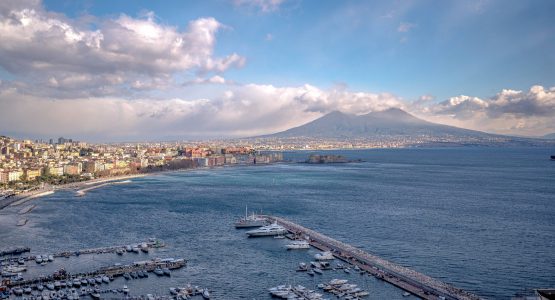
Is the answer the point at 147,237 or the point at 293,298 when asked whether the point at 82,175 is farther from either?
the point at 293,298

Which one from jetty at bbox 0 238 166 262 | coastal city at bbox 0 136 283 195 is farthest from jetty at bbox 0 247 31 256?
coastal city at bbox 0 136 283 195

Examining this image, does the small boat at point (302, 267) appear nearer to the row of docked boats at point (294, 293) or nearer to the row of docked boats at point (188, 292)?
the row of docked boats at point (294, 293)

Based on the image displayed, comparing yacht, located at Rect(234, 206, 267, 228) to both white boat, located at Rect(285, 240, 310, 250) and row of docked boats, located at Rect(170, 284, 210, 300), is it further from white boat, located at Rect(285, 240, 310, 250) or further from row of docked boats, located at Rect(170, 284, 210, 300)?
row of docked boats, located at Rect(170, 284, 210, 300)

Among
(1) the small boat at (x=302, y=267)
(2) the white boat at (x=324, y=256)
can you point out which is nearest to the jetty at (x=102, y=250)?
(1) the small boat at (x=302, y=267)

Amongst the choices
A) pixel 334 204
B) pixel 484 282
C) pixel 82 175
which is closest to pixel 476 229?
pixel 484 282

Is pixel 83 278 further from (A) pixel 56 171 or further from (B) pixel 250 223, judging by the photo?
(A) pixel 56 171

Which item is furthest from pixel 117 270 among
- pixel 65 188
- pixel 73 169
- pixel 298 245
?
pixel 73 169
